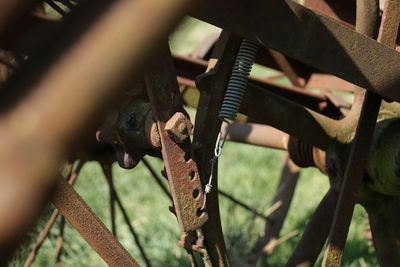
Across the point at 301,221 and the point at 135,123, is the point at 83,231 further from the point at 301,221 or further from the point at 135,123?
the point at 301,221

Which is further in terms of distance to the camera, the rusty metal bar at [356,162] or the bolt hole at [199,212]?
the rusty metal bar at [356,162]

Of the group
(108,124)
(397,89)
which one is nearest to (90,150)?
(108,124)

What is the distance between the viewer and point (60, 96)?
0.60 meters

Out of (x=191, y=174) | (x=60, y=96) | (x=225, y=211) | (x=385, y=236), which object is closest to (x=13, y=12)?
(x=60, y=96)

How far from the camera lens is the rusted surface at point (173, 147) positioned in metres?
1.55

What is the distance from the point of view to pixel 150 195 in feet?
14.2

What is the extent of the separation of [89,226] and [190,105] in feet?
3.39

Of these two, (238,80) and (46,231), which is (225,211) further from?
(238,80)

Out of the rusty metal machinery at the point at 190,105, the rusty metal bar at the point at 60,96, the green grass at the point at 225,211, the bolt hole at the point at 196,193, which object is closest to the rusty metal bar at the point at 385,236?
the rusty metal machinery at the point at 190,105

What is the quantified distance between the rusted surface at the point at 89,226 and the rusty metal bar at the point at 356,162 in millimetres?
479

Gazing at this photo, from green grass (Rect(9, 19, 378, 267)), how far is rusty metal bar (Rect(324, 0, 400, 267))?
1.07m

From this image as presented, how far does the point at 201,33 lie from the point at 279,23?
651cm

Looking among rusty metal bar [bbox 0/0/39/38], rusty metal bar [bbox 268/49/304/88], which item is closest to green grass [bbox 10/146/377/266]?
rusty metal bar [bbox 268/49/304/88]

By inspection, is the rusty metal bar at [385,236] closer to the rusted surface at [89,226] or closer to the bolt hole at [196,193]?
the bolt hole at [196,193]
